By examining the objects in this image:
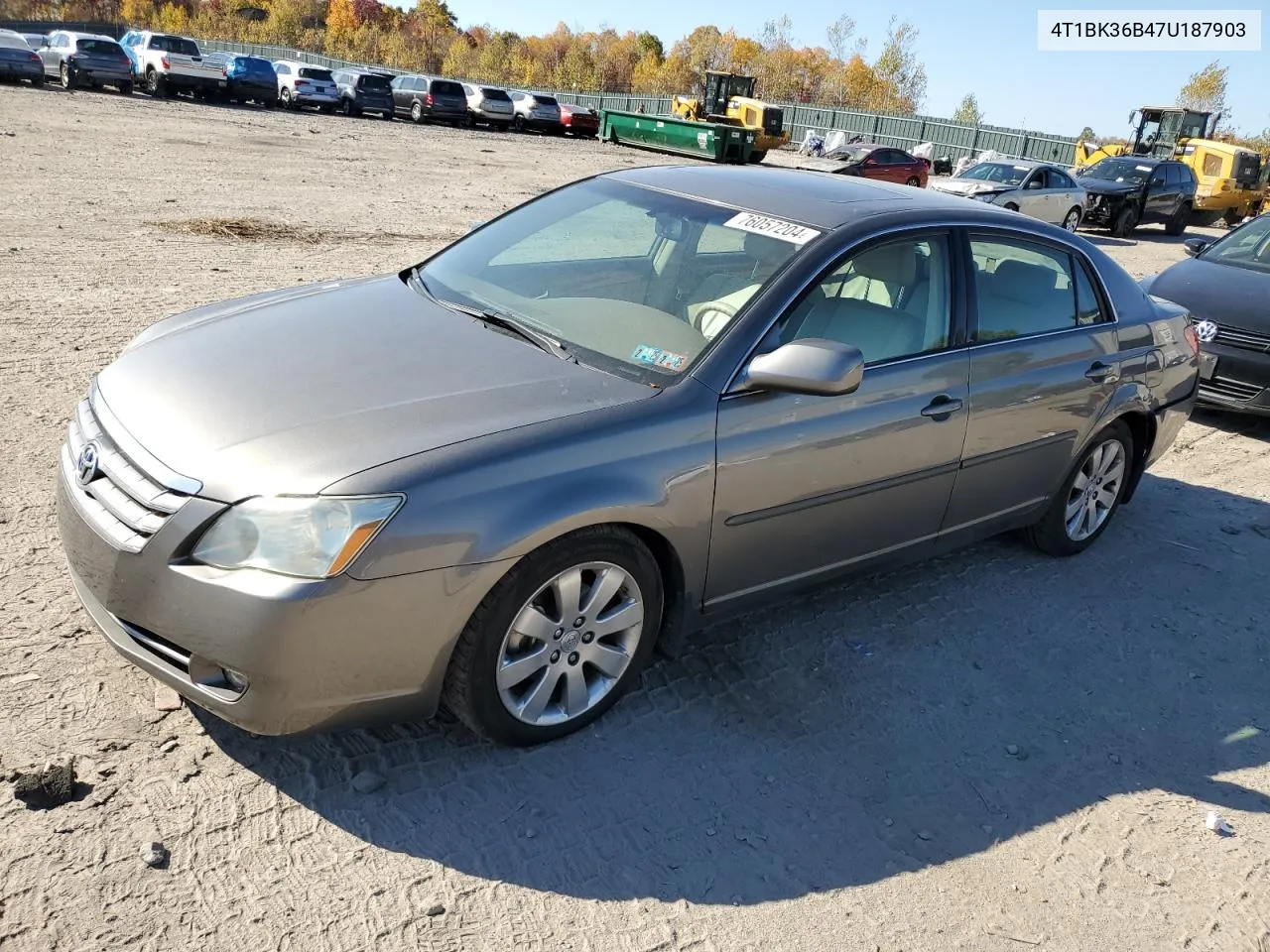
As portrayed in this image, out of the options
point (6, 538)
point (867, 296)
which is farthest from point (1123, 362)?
point (6, 538)

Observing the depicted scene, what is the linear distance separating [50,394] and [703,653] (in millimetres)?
3915

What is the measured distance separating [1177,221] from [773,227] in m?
22.8

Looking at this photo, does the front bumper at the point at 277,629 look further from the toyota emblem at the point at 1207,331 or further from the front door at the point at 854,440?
the toyota emblem at the point at 1207,331

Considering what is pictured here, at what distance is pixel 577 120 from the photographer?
37.3 m

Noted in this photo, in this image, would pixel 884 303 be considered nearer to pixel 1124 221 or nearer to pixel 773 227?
pixel 773 227

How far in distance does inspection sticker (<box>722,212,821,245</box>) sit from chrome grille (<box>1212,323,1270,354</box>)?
17.2 feet

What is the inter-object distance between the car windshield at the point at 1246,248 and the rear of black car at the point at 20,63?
3100 cm

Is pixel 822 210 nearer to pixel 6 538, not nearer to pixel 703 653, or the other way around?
pixel 703 653

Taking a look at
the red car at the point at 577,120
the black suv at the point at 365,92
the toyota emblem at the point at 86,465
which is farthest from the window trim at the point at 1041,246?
the red car at the point at 577,120

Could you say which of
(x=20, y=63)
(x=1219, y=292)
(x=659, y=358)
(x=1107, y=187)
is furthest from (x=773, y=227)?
(x=20, y=63)

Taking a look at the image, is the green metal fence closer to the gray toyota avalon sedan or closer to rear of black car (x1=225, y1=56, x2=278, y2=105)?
rear of black car (x1=225, y1=56, x2=278, y2=105)

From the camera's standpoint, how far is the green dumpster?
31.3 m

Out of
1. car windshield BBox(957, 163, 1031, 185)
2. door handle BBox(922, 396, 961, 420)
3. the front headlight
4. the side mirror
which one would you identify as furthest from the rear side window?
car windshield BBox(957, 163, 1031, 185)

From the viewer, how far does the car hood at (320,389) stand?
2775mm
